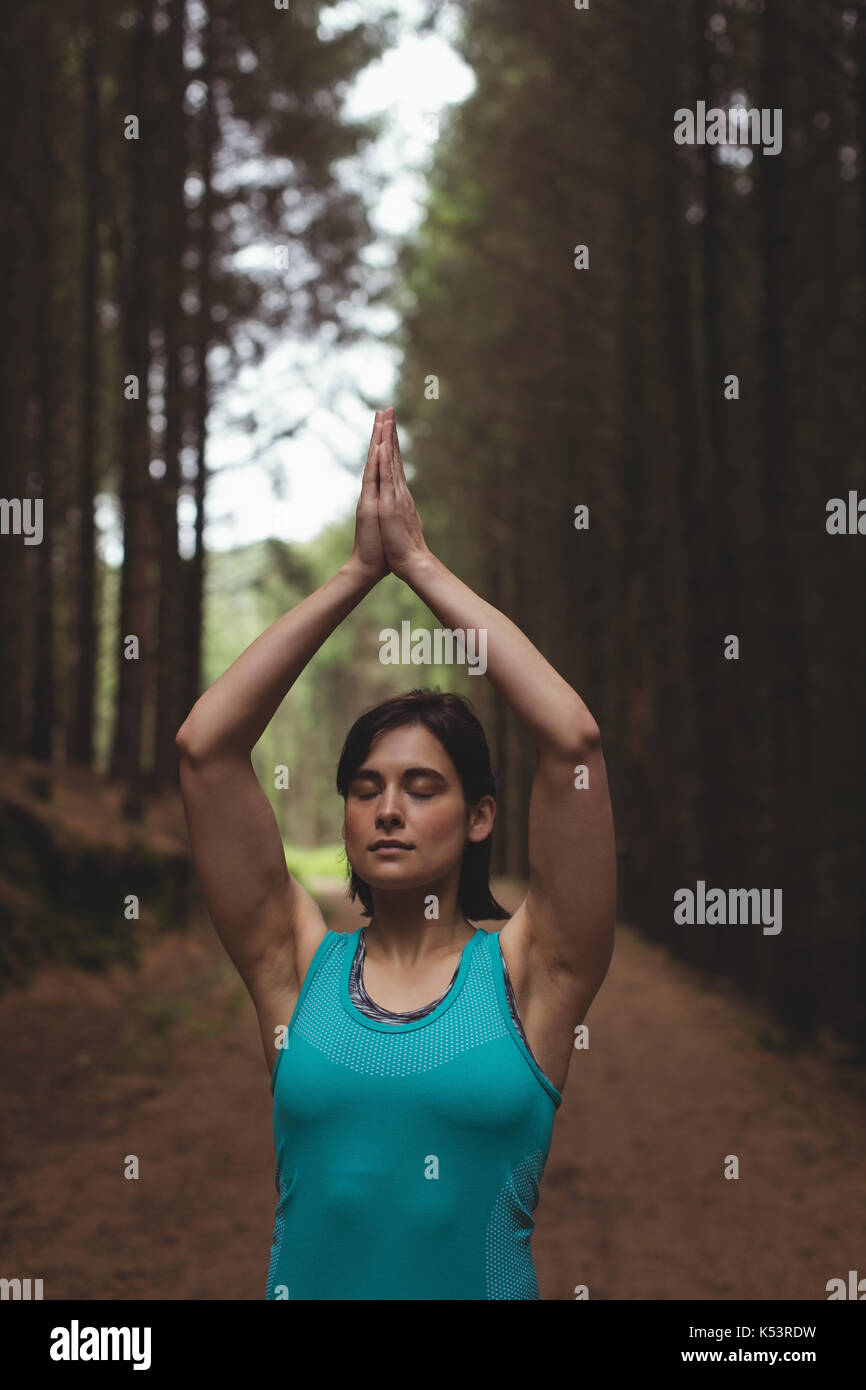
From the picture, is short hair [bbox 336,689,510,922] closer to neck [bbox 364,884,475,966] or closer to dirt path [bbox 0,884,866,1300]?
neck [bbox 364,884,475,966]

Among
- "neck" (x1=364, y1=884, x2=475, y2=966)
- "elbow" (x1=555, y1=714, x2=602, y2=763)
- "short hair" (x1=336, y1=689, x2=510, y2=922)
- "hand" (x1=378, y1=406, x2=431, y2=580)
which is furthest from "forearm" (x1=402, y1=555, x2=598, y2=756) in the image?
"neck" (x1=364, y1=884, x2=475, y2=966)

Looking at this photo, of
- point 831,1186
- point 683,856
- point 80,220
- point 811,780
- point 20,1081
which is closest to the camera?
point 831,1186

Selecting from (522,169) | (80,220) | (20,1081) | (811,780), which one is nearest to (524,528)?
(522,169)

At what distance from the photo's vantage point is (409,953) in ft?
7.91

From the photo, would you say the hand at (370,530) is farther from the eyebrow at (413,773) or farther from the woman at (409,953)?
the eyebrow at (413,773)

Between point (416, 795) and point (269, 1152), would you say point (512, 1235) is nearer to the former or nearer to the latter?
point (416, 795)

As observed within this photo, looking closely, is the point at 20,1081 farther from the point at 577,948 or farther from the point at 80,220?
the point at 80,220

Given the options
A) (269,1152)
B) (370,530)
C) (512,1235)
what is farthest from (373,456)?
(269,1152)

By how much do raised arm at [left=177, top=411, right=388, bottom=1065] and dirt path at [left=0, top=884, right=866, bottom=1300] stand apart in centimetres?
341

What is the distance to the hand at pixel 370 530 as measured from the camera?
2443 millimetres

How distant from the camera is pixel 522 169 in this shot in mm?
14602

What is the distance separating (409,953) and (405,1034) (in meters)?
0.25

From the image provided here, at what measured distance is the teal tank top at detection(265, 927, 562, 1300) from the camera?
6.87ft
